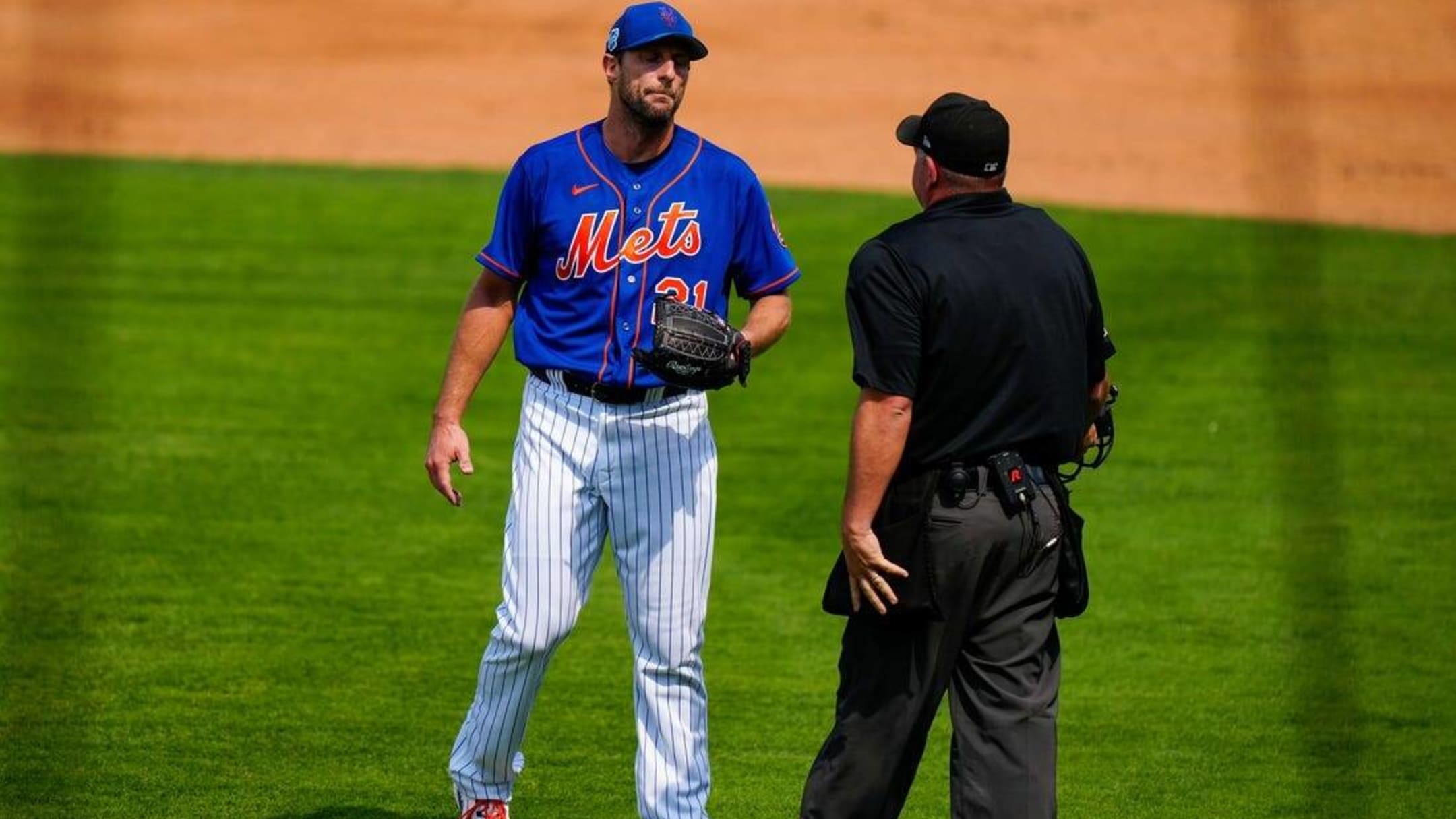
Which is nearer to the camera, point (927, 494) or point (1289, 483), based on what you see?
point (927, 494)

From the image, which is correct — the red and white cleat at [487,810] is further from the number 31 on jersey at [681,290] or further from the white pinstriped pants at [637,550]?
the number 31 on jersey at [681,290]

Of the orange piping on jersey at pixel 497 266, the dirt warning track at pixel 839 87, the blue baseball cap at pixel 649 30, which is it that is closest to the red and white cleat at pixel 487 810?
the orange piping on jersey at pixel 497 266

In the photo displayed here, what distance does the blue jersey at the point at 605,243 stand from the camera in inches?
187

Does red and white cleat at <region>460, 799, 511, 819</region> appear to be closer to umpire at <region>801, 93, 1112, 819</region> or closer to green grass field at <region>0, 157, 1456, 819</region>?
green grass field at <region>0, 157, 1456, 819</region>

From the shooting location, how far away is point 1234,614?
23.8 ft

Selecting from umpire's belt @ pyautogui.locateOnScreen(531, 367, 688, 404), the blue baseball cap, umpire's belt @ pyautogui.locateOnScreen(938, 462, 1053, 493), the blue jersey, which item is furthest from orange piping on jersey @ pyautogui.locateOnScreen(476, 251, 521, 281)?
umpire's belt @ pyautogui.locateOnScreen(938, 462, 1053, 493)

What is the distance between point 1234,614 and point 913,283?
3492 mm

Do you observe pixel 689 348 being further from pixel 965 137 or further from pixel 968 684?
pixel 968 684

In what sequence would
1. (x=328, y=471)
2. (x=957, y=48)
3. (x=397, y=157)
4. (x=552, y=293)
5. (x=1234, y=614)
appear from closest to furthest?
(x=552, y=293) < (x=1234, y=614) < (x=328, y=471) < (x=397, y=157) < (x=957, y=48)

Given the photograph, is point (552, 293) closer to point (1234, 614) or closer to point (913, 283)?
point (913, 283)

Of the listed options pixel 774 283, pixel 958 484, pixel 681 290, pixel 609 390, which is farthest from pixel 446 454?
pixel 958 484

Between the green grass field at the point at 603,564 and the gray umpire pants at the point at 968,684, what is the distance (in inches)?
45.3

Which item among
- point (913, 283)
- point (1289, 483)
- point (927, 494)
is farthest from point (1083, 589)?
point (1289, 483)

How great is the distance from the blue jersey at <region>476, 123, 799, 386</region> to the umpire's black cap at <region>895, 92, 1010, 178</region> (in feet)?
2.17
